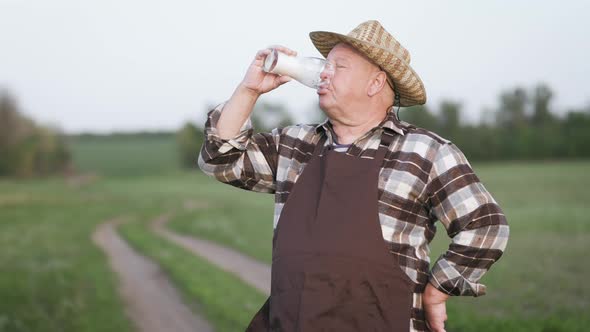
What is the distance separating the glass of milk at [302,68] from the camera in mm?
2861

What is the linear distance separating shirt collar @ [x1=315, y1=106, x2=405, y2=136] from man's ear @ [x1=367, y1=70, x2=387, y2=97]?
0.14 meters

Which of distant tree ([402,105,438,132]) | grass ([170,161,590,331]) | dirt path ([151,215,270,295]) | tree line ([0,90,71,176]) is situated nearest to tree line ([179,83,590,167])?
distant tree ([402,105,438,132])

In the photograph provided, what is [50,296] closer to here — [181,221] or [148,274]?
[148,274]

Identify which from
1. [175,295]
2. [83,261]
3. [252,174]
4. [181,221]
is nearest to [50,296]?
[175,295]

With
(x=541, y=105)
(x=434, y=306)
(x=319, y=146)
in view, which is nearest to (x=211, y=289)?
(x=319, y=146)

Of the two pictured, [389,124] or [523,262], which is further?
[523,262]

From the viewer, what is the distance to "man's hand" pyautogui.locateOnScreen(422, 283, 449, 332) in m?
2.71

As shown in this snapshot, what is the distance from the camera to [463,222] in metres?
2.62

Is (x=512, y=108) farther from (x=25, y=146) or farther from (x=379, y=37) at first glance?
(x=379, y=37)

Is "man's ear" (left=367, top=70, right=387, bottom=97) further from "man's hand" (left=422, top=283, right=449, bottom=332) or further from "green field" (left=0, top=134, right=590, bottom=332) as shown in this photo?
"green field" (left=0, top=134, right=590, bottom=332)

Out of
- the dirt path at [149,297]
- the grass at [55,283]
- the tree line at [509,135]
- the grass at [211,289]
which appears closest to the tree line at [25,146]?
the tree line at [509,135]

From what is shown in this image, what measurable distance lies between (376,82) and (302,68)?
1.25 ft

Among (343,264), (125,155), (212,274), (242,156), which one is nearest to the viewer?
(343,264)

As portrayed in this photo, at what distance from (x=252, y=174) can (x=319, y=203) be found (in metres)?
0.64
